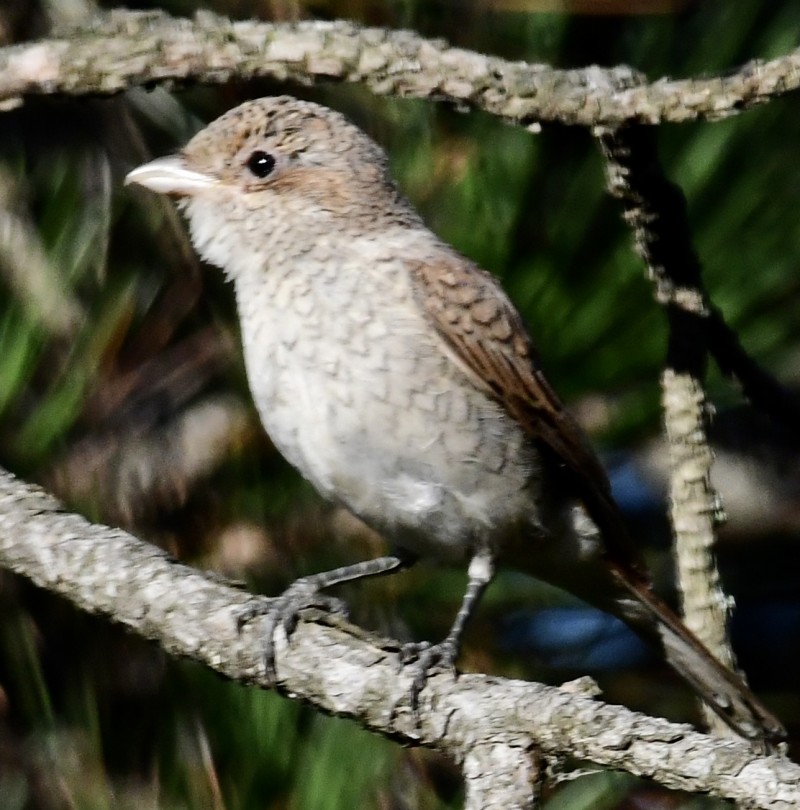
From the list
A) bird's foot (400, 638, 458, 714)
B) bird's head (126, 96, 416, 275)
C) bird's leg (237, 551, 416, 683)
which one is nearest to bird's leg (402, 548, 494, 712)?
bird's foot (400, 638, 458, 714)

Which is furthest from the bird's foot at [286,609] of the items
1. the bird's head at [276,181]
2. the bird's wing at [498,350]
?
the bird's head at [276,181]

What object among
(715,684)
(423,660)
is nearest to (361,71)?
(423,660)

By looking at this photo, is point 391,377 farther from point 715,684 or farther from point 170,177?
point 715,684

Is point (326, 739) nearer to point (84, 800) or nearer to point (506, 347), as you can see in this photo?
point (84, 800)

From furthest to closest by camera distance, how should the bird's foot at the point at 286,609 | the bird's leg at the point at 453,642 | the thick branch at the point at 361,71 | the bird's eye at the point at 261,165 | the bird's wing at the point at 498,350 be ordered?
the bird's eye at the point at 261,165, the bird's wing at the point at 498,350, the bird's foot at the point at 286,609, the bird's leg at the point at 453,642, the thick branch at the point at 361,71

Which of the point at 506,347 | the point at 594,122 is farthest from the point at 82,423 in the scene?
the point at 594,122

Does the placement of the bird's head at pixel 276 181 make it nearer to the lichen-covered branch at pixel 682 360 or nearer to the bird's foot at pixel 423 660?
the lichen-covered branch at pixel 682 360
